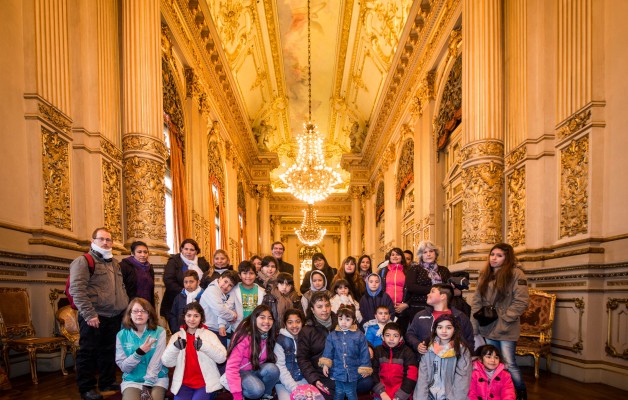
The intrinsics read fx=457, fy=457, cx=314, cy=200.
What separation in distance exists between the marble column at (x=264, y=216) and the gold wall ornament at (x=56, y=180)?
19087mm

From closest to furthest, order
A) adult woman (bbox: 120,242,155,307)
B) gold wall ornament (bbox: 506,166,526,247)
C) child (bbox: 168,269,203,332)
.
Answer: adult woman (bbox: 120,242,155,307) → child (bbox: 168,269,203,332) → gold wall ornament (bbox: 506,166,526,247)

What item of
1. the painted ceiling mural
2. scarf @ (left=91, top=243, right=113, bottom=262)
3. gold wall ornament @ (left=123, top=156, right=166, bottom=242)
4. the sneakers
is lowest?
the sneakers

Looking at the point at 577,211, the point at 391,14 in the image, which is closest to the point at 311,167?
the point at 391,14

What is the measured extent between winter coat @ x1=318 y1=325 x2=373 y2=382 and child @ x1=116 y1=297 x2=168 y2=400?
1511mm

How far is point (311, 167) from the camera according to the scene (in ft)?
49.5

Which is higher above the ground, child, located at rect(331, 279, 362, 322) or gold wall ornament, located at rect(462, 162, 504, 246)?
gold wall ornament, located at rect(462, 162, 504, 246)

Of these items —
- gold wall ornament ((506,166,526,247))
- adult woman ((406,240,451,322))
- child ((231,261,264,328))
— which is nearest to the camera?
child ((231,261,264,328))

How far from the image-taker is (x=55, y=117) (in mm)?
5809

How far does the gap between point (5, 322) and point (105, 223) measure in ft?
6.80

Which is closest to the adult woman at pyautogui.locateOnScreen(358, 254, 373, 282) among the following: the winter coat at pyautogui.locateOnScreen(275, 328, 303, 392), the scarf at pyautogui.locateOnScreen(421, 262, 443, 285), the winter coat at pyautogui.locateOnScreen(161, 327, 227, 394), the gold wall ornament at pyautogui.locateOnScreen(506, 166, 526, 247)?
the scarf at pyautogui.locateOnScreen(421, 262, 443, 285)

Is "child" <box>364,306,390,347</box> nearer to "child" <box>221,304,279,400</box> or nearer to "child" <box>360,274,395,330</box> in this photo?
"child" <box>360,274,395,330</box>

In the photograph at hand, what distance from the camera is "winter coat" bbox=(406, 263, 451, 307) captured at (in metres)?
5.56

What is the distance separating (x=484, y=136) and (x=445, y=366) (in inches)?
176

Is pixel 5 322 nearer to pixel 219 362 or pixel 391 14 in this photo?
pixel 219 362
